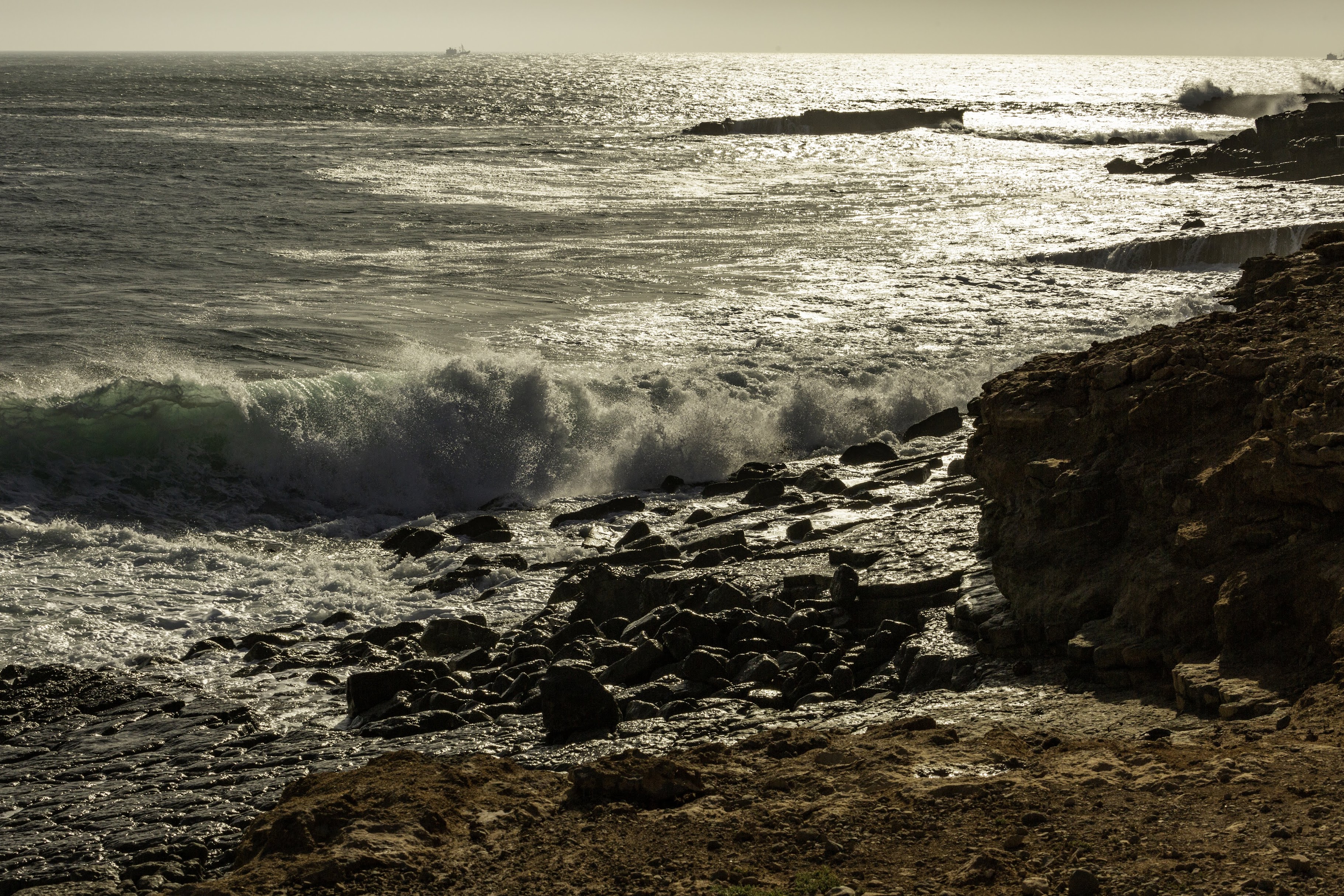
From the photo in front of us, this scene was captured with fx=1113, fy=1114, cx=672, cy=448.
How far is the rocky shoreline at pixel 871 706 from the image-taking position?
4.16 meters

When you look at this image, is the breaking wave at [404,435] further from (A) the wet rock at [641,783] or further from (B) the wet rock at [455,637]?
(A) the wet rock at [641,783]

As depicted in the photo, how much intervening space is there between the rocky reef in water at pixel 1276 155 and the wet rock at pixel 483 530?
107 feet

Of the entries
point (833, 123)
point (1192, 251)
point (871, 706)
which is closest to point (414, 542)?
point (871, 706)

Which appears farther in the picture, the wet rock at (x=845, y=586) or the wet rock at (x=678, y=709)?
the wet rock at (x=845, y=586)

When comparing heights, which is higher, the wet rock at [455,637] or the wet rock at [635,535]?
the wet rock at [635,535]

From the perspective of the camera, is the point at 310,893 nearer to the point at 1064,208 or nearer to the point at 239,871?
the point at 239,871

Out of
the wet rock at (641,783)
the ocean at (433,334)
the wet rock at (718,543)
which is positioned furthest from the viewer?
the ocean at (433,334)

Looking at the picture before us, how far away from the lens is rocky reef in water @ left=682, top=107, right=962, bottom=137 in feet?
216

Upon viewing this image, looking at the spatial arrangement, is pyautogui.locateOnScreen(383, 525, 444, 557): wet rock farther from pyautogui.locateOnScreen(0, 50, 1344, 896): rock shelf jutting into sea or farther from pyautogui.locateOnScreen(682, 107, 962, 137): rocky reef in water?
pyautogui.locateOnScreen(682, 107, 962, 137): rocky reef in water

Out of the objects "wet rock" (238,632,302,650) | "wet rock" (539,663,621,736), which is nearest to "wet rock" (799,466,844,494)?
"wet rock" (238,632,302,650)

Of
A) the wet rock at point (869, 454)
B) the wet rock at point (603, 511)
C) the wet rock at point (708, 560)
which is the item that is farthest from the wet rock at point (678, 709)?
the wet rock at point (869, 454)

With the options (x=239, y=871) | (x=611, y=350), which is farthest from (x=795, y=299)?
(x=239, y=871)

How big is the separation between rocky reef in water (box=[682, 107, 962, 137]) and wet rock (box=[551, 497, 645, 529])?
53.5 m

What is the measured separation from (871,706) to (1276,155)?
134 ft
